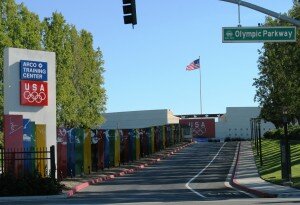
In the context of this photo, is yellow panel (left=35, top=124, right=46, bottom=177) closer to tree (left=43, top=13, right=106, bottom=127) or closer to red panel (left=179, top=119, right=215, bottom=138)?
tree (left=43, top=13, right=106, bottom=127)

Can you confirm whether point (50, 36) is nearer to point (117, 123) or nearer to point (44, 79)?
point (44, 79)

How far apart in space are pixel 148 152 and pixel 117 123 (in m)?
71.7

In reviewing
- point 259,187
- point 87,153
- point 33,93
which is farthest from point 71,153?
point 259,187

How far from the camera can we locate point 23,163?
2573cm

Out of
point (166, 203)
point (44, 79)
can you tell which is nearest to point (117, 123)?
point (44, 79)

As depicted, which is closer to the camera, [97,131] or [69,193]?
[69,193]

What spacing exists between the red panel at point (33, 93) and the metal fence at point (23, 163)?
7.18ft

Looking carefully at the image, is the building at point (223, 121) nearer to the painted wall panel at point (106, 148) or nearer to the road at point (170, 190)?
the painted wall panel at point (106, 148)

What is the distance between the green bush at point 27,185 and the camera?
23781 mm

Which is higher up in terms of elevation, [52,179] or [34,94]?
[34,94]

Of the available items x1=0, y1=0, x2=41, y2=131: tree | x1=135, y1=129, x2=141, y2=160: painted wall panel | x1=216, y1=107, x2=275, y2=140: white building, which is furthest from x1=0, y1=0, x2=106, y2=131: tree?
x1=216, y1=107, x2=275, y2=140: white building

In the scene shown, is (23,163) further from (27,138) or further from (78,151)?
(78,151)

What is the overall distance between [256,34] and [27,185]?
36.1 ft

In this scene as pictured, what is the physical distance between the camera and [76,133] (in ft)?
112
